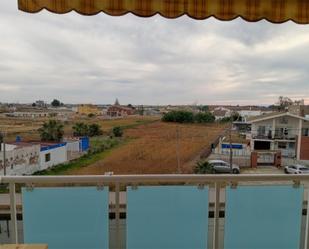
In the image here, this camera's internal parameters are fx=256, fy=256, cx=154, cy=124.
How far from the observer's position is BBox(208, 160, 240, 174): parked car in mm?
2178

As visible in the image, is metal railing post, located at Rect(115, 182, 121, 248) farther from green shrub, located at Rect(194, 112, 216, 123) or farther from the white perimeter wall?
green shrub, located at Rect(194, 112, 216, 123)

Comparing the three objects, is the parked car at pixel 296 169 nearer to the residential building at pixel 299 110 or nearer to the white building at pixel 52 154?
the residential building at pixel 299 110

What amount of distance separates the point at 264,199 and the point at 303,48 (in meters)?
1.43

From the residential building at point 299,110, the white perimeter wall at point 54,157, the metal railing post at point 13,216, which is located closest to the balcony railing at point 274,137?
the residential building at point 299,110

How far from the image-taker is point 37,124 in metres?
2.13

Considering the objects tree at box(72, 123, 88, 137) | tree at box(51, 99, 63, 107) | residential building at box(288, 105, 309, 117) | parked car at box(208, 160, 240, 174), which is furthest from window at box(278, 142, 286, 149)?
tree at box(51, 99, 63, 107)

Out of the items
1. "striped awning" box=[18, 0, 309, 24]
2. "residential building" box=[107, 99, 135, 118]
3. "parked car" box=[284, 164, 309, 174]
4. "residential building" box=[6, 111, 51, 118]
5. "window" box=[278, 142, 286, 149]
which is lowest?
"parked car" box=[284, 164, 309, 174]

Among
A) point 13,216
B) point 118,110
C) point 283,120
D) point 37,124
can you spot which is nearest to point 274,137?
point 283,120

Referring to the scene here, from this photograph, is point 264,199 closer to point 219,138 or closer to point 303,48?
point 219,138

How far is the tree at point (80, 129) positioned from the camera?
2.18m

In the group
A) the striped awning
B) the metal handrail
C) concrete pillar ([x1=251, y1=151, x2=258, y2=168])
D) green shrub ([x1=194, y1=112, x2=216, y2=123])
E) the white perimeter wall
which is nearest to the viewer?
the striped awning

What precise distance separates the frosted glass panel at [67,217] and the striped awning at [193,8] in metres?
1.39

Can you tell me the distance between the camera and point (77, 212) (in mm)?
2143

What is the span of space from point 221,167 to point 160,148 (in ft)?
1.80
